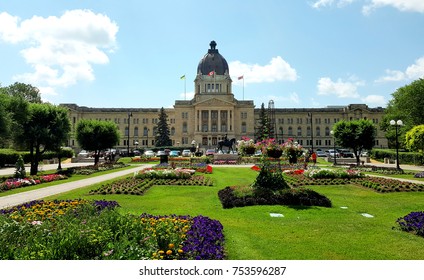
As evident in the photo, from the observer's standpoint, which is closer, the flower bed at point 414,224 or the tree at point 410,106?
the flower bed at point 414,224

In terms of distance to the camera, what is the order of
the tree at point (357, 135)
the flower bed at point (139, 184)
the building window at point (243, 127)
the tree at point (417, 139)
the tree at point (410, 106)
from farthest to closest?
the building window at point (243, 127), the tree at point (410, 106), the tree at point (357, 135), the tree at point (417, 139), the flower bed at point (139, 184)

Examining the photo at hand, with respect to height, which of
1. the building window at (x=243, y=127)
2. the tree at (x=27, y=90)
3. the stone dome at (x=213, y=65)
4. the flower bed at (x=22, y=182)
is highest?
the stone dome at (x=213, y=65)

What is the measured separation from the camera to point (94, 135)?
38281 millimetres

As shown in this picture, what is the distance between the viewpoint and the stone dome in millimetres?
110188

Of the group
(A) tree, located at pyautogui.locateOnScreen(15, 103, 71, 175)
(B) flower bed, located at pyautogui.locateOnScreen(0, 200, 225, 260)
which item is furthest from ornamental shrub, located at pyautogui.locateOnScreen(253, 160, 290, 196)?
(A) tree, located at pyautogui.locateOnScreen(15, 103, 71, 175)

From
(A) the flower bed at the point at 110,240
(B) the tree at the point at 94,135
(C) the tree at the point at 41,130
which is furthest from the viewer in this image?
(B) the tree at the point at 94,135

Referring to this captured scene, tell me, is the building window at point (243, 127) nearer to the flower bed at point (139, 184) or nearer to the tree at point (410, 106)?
the tree at point (410, 106)

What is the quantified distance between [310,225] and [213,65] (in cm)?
10375

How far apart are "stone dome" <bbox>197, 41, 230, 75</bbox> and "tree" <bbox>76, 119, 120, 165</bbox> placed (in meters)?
74.2

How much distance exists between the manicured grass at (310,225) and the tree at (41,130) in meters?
13.8

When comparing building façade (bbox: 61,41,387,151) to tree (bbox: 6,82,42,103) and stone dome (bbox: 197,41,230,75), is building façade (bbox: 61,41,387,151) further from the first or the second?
tree (bbox: 6,82,42,103)

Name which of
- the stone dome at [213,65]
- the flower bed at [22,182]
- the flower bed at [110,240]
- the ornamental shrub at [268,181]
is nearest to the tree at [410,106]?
the ornamental shrub at [268,181]

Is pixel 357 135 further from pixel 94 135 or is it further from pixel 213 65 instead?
pixel 213 65

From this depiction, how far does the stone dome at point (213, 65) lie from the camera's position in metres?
110
